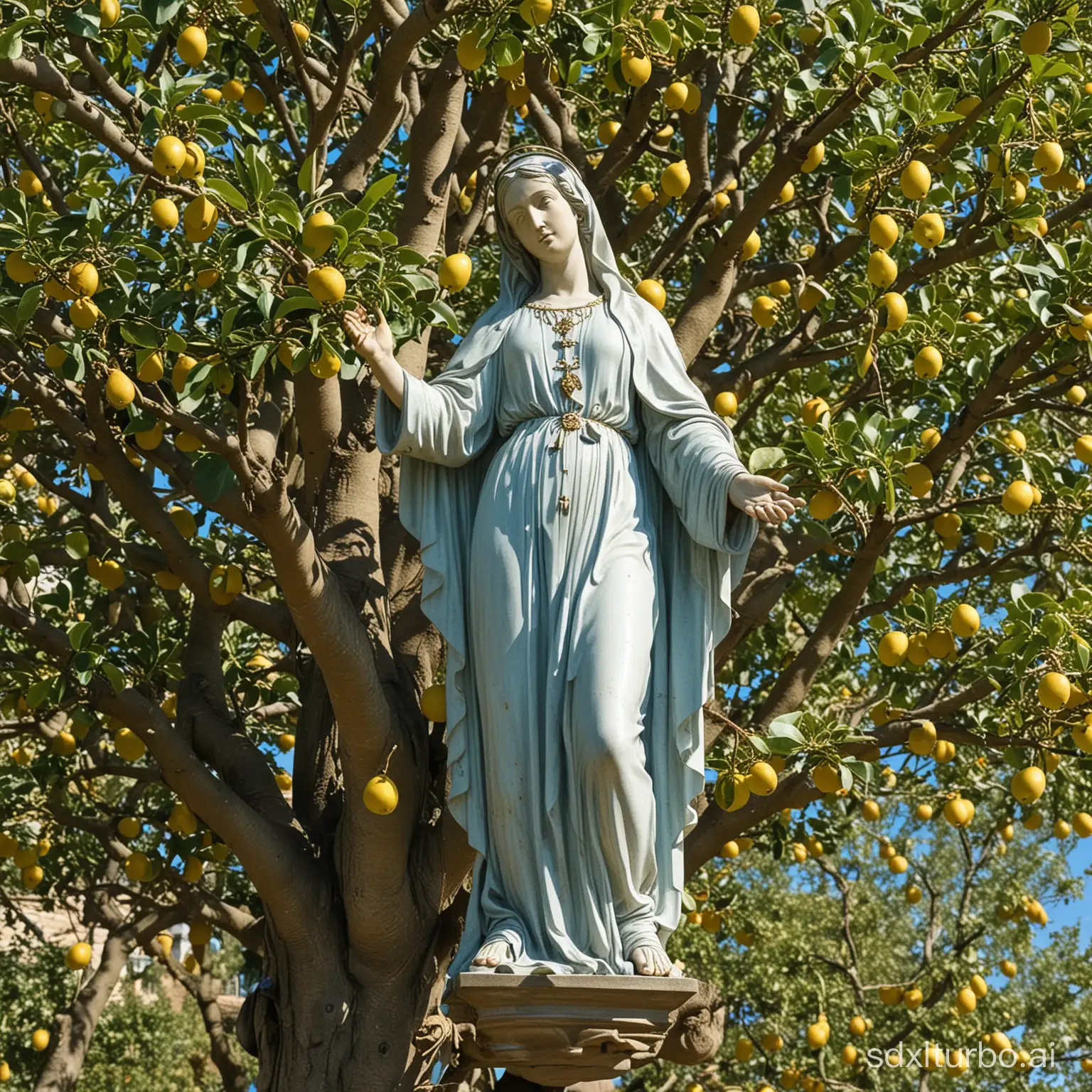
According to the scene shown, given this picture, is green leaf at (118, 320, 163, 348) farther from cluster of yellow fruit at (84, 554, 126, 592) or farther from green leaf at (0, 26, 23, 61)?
cluster of yellow fruit at (84, 554, 126, 592)

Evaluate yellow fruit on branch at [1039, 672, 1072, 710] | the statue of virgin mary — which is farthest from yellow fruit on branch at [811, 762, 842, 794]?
the statue of virgin mary

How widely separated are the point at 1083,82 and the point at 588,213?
9.13ft

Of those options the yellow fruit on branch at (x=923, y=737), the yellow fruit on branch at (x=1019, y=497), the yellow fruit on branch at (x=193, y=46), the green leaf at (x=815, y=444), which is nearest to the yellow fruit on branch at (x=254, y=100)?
the yellow fruit on branch at (x=193, y=46)

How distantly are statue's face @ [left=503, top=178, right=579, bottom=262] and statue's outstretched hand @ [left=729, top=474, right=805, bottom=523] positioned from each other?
41.0 inches

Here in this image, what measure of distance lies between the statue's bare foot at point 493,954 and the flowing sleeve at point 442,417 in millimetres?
1513

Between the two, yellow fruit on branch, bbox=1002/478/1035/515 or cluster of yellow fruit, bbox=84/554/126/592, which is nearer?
yellow fruit on branch, bbox=1002/478/1035/515

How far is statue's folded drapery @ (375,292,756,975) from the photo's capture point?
4.31 meters

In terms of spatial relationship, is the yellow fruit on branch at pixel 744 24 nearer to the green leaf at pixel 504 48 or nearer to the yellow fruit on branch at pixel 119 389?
the green leaf at pixel 504 48

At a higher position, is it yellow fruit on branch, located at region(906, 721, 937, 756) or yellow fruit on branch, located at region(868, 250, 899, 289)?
yellow fruit on branch, located at region(868, 250, 899, 289)

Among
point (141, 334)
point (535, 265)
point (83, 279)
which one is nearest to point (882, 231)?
point (535, 265)

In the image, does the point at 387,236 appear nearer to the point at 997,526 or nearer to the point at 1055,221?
the point at 1055,221

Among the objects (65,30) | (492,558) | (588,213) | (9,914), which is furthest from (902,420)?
(9,914)

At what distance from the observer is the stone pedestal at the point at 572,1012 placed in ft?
13.2

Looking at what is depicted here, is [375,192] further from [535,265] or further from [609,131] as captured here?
[609,131]
